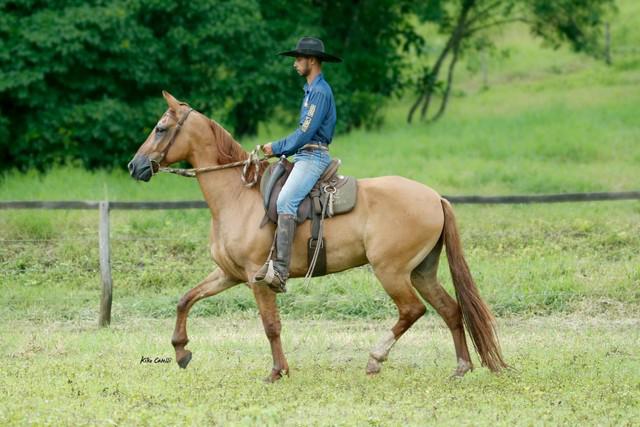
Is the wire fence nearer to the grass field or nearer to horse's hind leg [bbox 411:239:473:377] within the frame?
the grass field

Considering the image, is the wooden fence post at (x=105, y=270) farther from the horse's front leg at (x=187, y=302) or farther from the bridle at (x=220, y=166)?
the bridle at (x=220, y=166)

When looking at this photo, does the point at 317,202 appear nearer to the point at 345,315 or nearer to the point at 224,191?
the point at 224,191

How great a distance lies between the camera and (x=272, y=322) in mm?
8531

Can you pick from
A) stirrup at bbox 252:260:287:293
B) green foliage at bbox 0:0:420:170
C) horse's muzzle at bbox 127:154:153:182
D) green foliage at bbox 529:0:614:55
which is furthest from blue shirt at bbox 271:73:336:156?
green foliage at bbox 529:0:614:55

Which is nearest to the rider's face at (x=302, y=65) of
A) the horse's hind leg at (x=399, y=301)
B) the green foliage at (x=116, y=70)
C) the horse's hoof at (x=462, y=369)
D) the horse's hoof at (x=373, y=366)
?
the horse's hind leg at (x=399, y=301)

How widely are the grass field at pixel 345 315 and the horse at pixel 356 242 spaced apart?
40 cm

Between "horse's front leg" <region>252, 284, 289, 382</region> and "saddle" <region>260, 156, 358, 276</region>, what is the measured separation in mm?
468

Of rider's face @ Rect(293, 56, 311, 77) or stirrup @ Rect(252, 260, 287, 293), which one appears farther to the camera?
rider's face @ Rect(293, 56, 311, 77)

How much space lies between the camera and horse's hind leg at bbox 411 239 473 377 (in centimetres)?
859

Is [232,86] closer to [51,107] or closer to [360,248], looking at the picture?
[51,107]

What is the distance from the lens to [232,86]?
21344mm

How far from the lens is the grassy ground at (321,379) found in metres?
7.11

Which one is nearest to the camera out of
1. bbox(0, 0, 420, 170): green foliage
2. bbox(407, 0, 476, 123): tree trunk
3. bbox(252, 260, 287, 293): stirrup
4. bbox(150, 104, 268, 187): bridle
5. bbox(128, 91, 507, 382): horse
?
bbox(252, 260, 287, 293): stirrup

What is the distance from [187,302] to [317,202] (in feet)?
4.79
